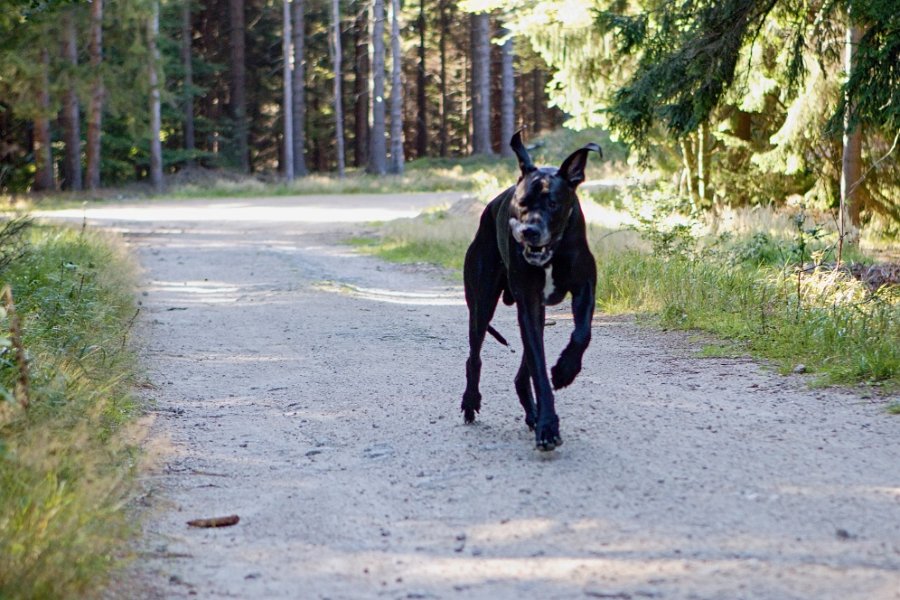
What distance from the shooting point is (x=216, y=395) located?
764 centimetres

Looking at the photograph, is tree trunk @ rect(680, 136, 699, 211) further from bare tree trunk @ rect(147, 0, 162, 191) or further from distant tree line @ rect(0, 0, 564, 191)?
bare tree trunk @ rect(147, 0, 162, 191)

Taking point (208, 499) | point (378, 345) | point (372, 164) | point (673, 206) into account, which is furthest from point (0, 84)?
point (208, 499)

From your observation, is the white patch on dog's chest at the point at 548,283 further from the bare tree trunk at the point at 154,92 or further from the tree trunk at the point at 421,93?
the tree trunk at the point at 421,93

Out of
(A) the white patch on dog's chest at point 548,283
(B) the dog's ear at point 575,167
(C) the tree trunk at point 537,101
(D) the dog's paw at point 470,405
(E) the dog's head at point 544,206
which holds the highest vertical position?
(C) the tree trunk at point 537,101

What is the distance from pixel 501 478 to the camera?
5.17m

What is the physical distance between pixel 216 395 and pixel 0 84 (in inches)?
1049

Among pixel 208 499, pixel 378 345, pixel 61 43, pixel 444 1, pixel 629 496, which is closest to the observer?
pixel 629 496

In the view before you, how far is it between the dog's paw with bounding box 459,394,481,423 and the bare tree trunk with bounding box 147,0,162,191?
102ft

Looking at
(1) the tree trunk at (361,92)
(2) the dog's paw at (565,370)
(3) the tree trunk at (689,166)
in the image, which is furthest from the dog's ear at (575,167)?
(1) the tree trunk at (361,92)

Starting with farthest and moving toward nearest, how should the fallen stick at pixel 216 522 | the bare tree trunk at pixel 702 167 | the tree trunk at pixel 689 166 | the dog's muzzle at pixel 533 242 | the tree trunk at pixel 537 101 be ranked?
the tree trunk at pixel 537 101, the tree trunk at pixel 689 166, the bare tree trunk at pixel 702 167, the dog's muzzle at pixel 533 242, the fallen stick at pixel 216 522

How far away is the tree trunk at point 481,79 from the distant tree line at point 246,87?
0.09 metres

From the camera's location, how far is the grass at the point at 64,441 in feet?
12.2

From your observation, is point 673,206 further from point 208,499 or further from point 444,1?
point 444,1

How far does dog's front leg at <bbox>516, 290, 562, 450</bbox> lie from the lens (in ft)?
17.6
